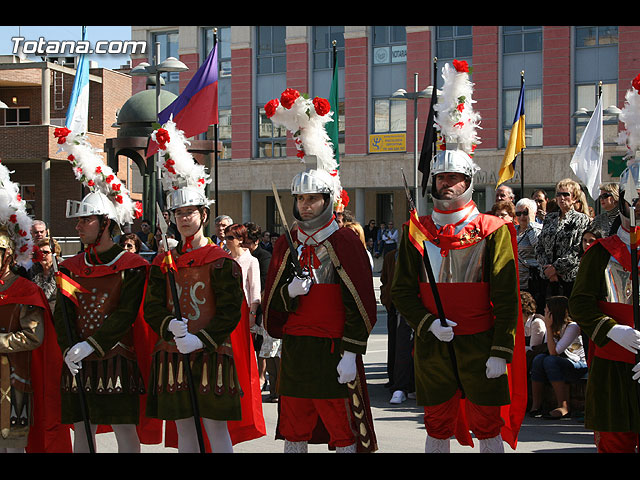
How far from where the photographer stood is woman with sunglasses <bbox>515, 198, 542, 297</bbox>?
895 cm

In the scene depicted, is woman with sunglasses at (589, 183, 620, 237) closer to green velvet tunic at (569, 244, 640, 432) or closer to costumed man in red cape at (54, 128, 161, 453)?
green velvet tunic at (569, 244, 640, 432)

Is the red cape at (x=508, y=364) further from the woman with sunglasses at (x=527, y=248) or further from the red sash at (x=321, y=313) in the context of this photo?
the woman with sunglasses at (x=527, y=248)

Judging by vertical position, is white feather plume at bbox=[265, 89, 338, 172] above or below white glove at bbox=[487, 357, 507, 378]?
above

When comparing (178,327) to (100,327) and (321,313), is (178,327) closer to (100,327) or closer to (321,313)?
(100,327)

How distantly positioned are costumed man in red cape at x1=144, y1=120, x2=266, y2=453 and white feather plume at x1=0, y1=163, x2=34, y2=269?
865 mm

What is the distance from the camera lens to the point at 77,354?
5.26 metres

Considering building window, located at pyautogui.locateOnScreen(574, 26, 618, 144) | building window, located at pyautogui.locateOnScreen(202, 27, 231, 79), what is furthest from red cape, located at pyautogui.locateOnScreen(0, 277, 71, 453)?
building window, located at pyautogui.locateOnScreen(202, 27, 231, 79)

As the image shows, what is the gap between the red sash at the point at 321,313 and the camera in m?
5.28

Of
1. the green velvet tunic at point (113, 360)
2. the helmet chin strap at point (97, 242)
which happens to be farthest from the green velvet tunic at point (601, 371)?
the helmet chin strap at point (97, 242)

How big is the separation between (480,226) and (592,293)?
71 centimetres

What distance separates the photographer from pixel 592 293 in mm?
4883

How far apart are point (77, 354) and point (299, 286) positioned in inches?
53.6

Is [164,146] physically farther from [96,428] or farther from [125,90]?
[125,90]
